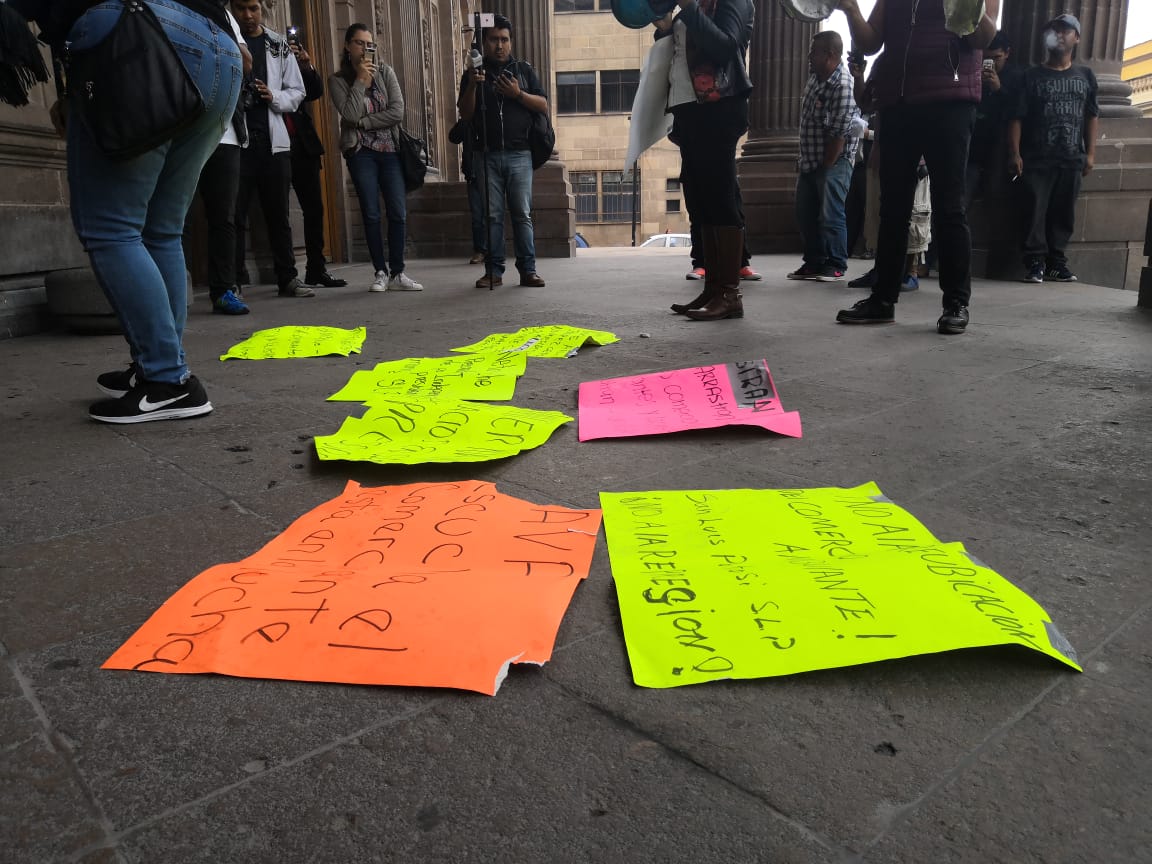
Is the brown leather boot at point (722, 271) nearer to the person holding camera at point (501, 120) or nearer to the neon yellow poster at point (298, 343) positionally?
the neon yellow poster at point (298, 343)

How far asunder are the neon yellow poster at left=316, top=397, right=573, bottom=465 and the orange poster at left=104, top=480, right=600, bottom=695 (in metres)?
0.43

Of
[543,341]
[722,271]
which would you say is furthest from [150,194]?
[722,271]

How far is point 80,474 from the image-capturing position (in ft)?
7.31

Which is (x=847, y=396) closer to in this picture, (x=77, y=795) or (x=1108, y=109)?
(x=77, y=795)

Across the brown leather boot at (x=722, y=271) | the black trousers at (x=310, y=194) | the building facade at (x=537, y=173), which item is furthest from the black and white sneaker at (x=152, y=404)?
the black trousers at (x=310, y=194)

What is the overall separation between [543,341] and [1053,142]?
5.49m

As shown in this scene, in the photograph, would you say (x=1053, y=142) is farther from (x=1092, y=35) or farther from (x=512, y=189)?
(x=512, y=189)

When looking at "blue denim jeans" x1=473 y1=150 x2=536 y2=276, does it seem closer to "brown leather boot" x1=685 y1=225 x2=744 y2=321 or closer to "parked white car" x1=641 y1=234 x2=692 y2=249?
"brown leather boot" x1=685 y1=225 x2=744 y2=321

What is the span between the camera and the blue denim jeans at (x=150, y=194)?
2529mm

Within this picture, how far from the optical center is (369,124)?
6.37m

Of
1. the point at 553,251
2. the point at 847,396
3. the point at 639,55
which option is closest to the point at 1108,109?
the point at 553,251

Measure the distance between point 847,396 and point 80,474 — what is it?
7.38ft

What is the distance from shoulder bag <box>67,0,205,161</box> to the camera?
241 centimetres

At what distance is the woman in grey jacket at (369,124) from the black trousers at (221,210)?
1071 millimetres
